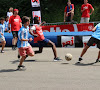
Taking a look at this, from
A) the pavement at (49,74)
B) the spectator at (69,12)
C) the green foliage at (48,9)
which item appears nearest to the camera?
the pavement at (49,74)

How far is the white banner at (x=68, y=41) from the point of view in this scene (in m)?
14.3

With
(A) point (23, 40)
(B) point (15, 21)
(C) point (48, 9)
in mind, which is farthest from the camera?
(C) point (48, 9)

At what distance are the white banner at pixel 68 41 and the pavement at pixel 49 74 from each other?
8.95 feet

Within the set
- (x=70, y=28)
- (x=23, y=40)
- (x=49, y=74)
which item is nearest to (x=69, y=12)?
(x=70, y=28)

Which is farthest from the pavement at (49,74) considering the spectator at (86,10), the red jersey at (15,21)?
the spectator at (86,10)

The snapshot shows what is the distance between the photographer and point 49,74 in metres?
8.20

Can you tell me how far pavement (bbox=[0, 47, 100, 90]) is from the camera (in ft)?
22.4

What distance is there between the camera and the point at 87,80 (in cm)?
738

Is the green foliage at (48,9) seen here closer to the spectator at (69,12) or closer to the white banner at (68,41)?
the spectator at (69,12)

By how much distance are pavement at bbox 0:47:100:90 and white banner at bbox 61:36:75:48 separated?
2727mm

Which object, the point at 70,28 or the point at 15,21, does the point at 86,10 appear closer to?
the point at 70,28

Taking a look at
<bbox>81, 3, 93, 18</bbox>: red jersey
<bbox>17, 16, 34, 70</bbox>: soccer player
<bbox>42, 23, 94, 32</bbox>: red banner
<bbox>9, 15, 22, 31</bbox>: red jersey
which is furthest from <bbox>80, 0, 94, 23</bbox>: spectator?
<bbox>17, 16, 34, 70</bbox>: soccer player

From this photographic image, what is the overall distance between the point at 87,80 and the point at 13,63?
Answer: 11.5ft

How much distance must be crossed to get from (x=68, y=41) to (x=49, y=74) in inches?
248
